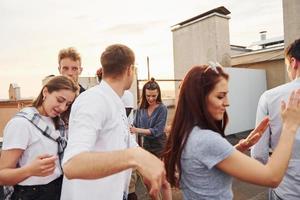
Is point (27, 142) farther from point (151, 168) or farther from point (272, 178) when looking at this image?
point (272, 178)

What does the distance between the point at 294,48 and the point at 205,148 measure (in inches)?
47.1

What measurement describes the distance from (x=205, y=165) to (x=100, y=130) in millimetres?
568

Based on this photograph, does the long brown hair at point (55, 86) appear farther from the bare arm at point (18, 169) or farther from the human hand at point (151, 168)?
the human hand at point (151, 168)

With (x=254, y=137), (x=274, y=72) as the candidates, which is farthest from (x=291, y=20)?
(x=254, y=137)


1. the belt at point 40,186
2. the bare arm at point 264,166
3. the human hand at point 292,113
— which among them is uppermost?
the human hand at point 292,113

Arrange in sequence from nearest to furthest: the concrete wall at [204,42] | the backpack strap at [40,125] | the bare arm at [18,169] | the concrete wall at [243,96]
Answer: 1. the bare arm at [18,169]
2. the backpack strap at [40,125]
3. the concrete wall at [243,96]
4. the concrete wall at [204,42]

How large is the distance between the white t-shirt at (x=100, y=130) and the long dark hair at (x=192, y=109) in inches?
11.6

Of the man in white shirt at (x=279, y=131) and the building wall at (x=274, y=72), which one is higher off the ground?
the building wall at (x=274, y=72)

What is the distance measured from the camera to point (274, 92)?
2264mm

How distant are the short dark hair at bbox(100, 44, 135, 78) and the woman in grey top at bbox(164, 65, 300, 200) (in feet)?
1.26

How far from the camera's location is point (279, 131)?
2232 millimetres

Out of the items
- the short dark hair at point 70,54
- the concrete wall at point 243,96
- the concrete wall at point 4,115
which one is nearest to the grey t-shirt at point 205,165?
the short dark hair at point 70,54

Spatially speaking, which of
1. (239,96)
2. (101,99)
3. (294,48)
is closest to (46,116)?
A: (101,99)

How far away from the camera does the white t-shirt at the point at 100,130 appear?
1.35m
